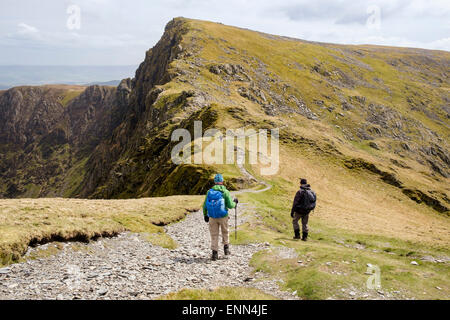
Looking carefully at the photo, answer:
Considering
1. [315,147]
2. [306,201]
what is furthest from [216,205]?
[315,147]

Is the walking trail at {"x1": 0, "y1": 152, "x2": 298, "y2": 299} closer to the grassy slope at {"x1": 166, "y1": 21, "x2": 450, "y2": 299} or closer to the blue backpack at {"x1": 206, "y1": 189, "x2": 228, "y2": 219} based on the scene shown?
the grassy slope at {"x1": 166, "y1": 21, "x2": 450, "y2": 299}

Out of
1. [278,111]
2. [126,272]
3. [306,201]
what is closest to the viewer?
[126,272]

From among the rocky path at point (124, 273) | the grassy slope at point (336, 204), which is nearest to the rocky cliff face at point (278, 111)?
the grassy slope at point (336, 204)

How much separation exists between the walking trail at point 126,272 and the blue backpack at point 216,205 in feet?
8.03

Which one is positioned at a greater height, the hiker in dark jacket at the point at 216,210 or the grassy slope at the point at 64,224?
the hiker in dark jacket at the point at 216,210

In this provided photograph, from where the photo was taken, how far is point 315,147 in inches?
2793

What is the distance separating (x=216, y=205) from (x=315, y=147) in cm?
5964

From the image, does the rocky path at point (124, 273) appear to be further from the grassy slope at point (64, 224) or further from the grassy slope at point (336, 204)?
the grassy slope at point (336, 204)

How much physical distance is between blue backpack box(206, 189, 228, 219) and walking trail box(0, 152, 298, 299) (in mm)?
2446

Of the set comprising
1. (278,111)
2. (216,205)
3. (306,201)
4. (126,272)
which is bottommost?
(126,272)

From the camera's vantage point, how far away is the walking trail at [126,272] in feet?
35.3

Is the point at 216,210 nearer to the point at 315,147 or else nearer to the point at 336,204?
the point at 336,204
